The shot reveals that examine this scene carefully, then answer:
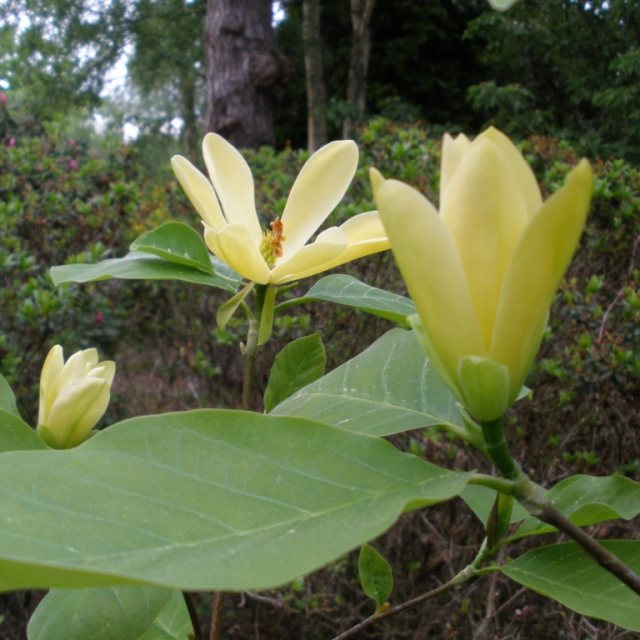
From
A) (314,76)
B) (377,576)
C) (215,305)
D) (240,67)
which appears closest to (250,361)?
(377,576)

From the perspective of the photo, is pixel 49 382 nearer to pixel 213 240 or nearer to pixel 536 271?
pixel 213 240

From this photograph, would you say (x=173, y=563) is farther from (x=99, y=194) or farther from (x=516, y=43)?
(x=516, y=43)

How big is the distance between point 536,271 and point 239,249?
357mm

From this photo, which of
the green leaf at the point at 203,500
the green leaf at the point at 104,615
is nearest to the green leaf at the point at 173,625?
the green leaf at the point at 104,615

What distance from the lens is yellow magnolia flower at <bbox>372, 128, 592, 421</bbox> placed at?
0.40 metres

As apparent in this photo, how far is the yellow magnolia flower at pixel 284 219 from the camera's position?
0.70m

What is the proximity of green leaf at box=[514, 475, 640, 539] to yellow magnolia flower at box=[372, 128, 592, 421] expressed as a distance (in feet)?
0.76

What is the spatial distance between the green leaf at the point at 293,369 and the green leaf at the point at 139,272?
3.8 inches

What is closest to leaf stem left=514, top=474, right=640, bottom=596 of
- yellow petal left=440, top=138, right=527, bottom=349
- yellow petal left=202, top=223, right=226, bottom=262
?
yellow petal left=440, top=138, right=527, bottom=349

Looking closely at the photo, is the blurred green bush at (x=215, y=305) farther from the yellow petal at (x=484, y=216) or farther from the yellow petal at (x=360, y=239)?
the yellow petal at (x=484, y=216)

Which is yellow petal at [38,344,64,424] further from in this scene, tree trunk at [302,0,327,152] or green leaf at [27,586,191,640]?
tree trunk at [302,0,327,152]

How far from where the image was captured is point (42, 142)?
157 inches

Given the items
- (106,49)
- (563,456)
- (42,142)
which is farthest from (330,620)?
(106,49)

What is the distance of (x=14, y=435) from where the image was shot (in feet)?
1.99
